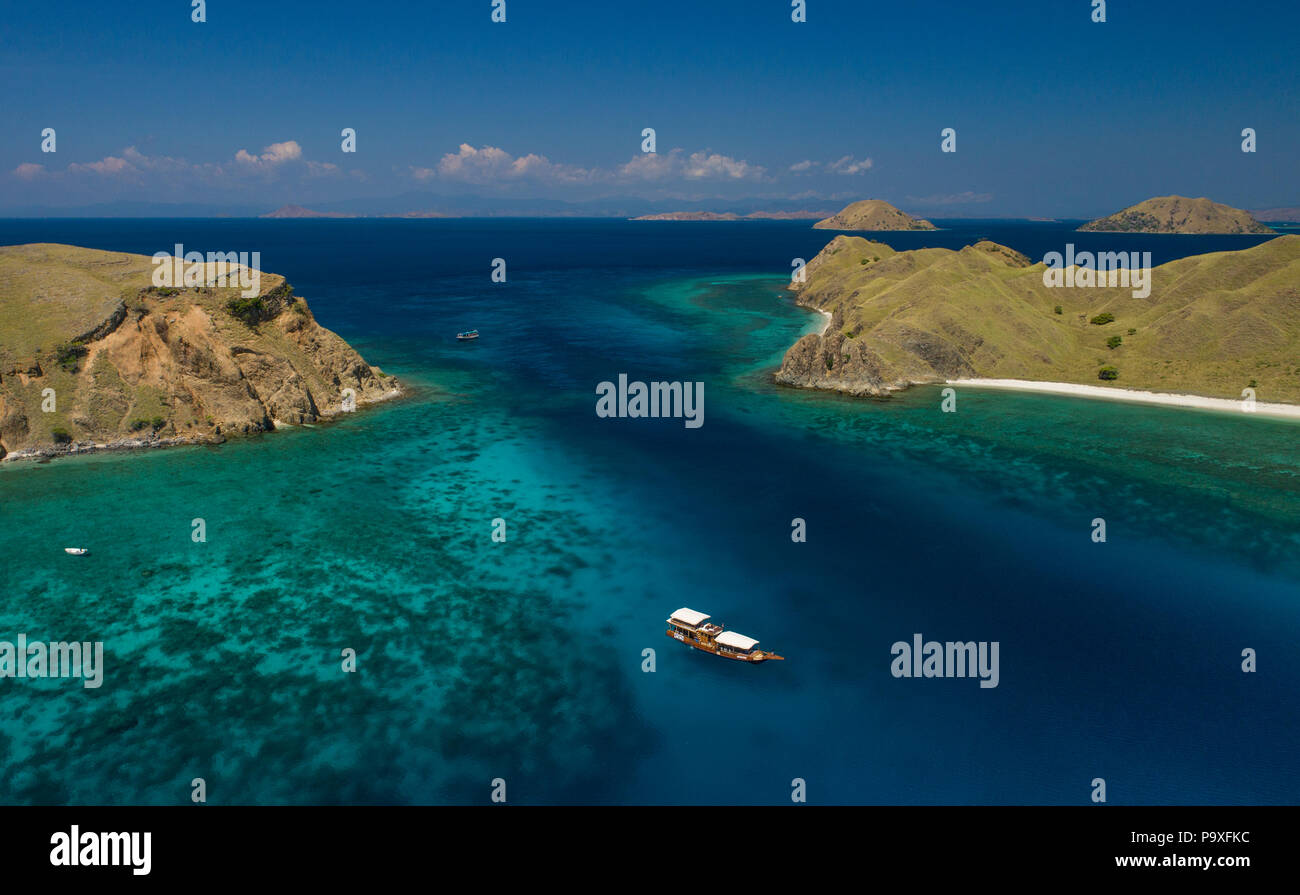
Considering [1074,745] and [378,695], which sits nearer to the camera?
[1074,745]

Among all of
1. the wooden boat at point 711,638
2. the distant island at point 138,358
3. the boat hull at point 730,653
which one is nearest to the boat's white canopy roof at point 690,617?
the wooden boat at point 711,638

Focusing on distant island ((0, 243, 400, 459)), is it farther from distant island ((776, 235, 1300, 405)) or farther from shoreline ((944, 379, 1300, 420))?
shoreline ((944, 379, 1300, 420))

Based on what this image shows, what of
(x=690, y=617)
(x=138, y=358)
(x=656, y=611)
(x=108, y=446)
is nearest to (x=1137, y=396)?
(x=656, y=611)

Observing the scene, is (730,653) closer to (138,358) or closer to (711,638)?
(711,638)

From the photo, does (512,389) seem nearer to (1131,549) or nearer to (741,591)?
(741,591)

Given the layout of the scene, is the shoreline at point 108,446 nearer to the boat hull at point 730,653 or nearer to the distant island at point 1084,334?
the boat hull at point 730,653

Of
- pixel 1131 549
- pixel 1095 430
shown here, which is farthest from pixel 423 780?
pixel 1095 430
